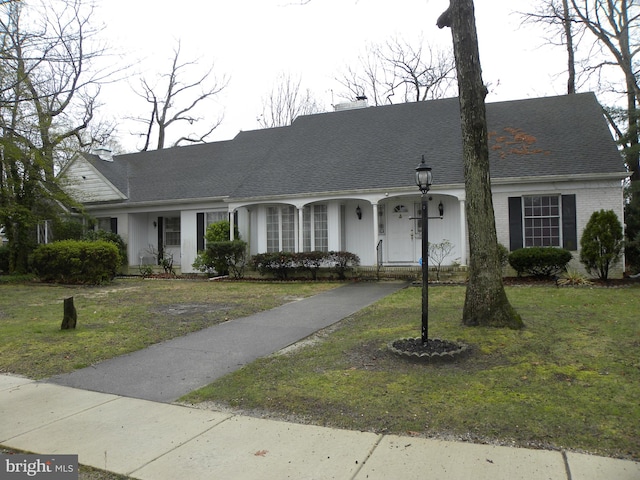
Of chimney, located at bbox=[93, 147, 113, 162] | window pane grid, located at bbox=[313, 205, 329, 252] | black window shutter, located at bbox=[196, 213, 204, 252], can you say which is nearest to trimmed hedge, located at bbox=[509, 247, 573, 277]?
window pane grid, located at bbox=[313, 205, 329, 252]

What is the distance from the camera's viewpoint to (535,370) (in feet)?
17.1

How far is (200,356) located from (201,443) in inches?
109

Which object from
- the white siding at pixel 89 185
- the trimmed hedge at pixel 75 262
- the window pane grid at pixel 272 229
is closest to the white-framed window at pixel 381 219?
the window pane grid at pixel 272 229

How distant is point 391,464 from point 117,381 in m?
3.62

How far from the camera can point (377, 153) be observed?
688 inches

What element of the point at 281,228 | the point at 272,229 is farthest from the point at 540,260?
the point at 272,229

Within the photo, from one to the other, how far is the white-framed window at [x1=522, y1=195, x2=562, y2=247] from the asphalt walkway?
11705mm

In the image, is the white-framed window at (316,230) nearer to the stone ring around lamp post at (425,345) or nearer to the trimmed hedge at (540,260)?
the trimmed hedge at (540,260)

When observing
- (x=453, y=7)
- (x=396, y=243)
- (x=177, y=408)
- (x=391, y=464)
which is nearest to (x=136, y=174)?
(x=396, y=243)

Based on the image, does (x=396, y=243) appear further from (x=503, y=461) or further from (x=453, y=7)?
(x=503, y=461)

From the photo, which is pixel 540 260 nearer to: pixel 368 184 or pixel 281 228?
pixel 368 184

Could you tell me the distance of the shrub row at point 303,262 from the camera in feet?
51.5

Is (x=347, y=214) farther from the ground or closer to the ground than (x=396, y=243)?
farther from the ground

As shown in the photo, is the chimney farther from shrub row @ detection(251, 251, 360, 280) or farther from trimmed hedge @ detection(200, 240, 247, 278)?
shrub row @ detection(251, 251, 360, 280)
